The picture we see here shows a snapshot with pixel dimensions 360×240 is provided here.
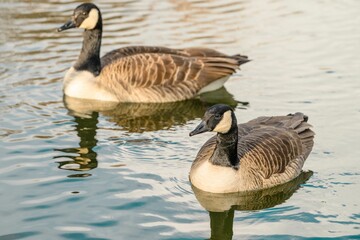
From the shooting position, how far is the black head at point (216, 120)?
974 centimetres

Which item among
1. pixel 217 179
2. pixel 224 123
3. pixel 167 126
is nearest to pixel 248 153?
pixel 217 179

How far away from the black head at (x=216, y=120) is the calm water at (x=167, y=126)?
93 centimetres

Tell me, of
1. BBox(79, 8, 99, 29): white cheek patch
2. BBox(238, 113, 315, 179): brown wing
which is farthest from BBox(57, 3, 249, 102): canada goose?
BBox(238, 113, 315, 179): brown wing

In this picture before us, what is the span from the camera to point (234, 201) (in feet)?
33.3

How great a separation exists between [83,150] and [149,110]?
240cm

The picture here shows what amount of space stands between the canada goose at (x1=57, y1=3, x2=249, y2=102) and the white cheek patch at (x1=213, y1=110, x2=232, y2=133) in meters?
4.60

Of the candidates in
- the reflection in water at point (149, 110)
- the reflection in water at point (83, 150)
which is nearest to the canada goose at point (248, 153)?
the reflection in water at point (83, 150)

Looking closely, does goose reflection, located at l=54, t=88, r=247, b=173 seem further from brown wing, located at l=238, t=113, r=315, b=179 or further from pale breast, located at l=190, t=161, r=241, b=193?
brown wing, located at l=238, t=113, r=315, b=179

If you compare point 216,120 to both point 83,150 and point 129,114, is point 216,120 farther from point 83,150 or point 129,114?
point 129,114

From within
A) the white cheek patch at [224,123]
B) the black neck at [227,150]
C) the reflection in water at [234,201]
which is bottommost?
the reflection in water at [234,201]

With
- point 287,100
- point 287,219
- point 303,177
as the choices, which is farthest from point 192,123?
point 287,219

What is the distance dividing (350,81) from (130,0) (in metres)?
8.13

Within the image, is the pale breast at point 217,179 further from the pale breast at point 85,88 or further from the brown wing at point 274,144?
the pale breast at point 85,88

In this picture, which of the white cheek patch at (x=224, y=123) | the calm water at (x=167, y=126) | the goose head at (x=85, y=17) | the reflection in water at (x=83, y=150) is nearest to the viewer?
the calm water at (x=167, y=126)
